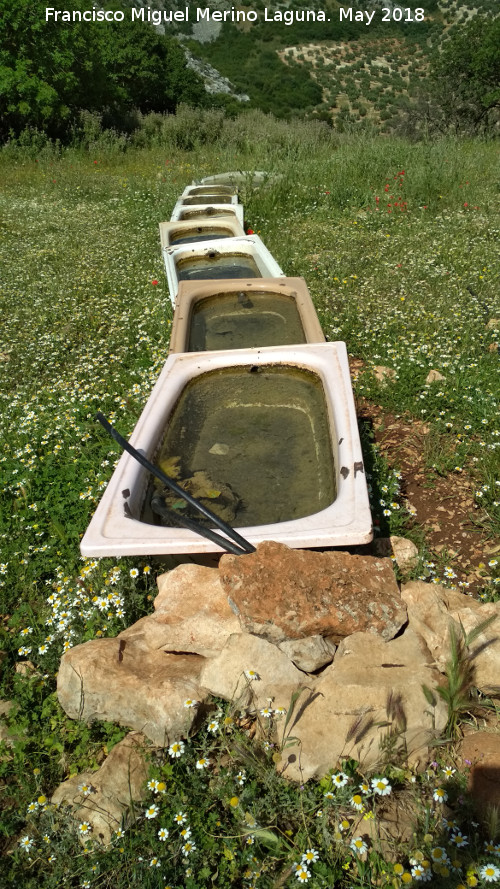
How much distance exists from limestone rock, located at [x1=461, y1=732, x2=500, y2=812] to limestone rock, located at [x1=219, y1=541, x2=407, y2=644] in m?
0.39

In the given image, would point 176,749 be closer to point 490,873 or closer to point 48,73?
point 490,873

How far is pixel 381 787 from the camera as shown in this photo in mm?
1543

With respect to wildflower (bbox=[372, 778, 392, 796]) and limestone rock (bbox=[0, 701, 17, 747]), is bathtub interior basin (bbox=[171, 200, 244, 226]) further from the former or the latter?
wildflower (bbox=[372, 778, 392, 796])

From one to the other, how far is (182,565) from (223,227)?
541cm

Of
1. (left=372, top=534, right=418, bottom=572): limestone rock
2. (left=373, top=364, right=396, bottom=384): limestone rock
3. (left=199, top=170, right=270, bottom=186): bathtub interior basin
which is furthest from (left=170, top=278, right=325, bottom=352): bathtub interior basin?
(left=199, top=170, right=270, bottom=186): bathtub interior basin

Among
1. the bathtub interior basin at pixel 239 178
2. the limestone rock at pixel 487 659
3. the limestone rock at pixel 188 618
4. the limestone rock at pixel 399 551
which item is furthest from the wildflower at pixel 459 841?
the bathtub interior basin at pixel 239 178

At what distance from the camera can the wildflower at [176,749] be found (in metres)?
1.75

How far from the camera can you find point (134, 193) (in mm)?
9156

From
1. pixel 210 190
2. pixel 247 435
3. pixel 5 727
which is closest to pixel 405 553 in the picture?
pixel 247 435

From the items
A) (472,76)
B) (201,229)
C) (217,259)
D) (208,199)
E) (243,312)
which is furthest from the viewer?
(472,76)

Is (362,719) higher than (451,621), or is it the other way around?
(451,621)

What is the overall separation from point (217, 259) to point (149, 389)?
2386 millimetres

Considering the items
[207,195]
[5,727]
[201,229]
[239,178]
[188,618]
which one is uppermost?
[239,178]

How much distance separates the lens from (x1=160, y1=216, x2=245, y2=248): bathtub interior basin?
649 cm
